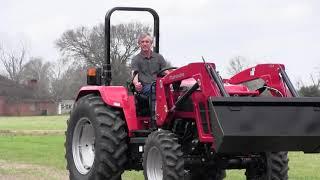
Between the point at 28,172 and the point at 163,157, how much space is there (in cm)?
564

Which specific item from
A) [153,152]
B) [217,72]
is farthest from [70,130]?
[217,72]

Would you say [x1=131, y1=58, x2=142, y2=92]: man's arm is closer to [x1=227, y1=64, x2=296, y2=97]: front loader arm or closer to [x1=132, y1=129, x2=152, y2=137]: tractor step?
[x1=132, y1=129, x2=152, y2=137]: tractor step

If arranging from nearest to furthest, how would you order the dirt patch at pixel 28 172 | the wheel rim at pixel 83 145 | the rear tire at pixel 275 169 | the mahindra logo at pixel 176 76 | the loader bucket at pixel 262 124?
the loader bucket at pixel 262 124 → the mahindra logo at pixel 176 76 → the rear tire at pixel 275 169 → the wheel rim at pixel 83 145 → the dirt patch at pixel 28 172

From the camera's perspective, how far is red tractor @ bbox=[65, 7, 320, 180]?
6891mm

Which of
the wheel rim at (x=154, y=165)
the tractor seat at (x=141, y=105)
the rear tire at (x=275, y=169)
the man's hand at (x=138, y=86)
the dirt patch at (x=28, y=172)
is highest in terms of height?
the man's hand at (x=138, y=86)

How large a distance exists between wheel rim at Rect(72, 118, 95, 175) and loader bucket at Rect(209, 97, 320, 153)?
106 inches

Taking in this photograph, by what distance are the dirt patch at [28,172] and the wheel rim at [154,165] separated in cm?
373

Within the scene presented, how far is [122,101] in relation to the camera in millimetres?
8516

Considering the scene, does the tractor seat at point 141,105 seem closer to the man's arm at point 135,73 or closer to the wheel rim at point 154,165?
the man's arm at point 135,73

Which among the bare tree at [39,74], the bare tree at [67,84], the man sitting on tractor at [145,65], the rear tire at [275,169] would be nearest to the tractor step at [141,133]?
Result: the man sitting on tractor at [145,65]

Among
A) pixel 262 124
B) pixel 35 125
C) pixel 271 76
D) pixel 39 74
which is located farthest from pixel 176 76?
pixel 39 74

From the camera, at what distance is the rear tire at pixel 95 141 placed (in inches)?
323

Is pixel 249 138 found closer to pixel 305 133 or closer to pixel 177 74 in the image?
pixel 305 133

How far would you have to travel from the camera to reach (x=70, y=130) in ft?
31.2
